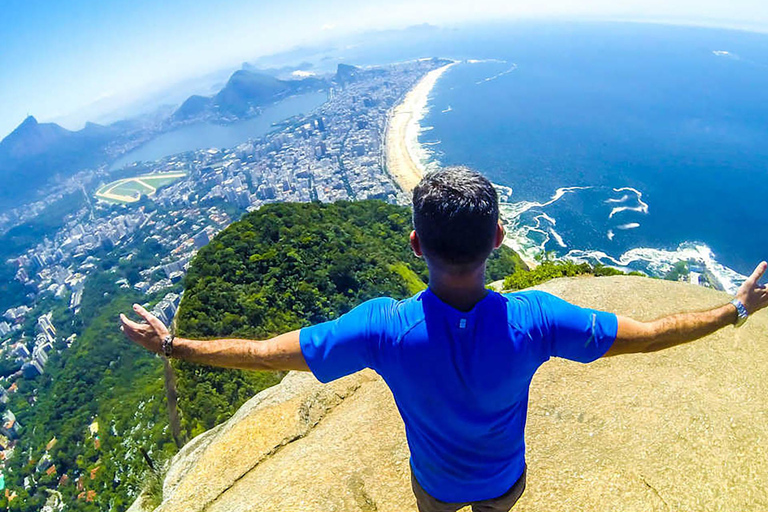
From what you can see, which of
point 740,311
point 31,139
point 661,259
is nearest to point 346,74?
point 31,139

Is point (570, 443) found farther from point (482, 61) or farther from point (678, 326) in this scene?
point (482, 61)

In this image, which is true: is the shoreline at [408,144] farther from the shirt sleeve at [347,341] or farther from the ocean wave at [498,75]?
the shirt sleeve at [347,341]

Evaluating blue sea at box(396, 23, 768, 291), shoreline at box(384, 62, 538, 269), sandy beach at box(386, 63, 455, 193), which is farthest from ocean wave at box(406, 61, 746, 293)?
sandy beach at box(386, 63, 455, 193)

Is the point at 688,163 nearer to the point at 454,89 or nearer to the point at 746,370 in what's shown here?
the point at 746,370

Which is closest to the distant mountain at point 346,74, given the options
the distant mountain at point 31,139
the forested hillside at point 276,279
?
the distant mountain at point 31,139

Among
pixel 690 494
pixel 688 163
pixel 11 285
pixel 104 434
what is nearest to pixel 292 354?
Result: pixel 690 494

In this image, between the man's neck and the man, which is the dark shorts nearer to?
the man
